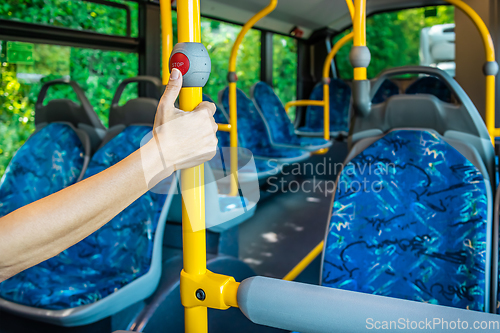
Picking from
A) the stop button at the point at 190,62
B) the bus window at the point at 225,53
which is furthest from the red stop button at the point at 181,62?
the bus window at the point at 225,53

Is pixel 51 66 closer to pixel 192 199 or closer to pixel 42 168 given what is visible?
pixel 42 168

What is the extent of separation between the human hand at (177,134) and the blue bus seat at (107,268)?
0.81 m

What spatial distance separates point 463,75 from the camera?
142 inches

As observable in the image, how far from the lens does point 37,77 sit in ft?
6.84

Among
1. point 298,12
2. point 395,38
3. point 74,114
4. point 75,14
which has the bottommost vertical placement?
point 74,114

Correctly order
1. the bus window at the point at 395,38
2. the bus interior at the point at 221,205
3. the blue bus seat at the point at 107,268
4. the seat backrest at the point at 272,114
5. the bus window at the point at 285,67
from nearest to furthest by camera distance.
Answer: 1. the bus interior at the point at 221,205
2. the blue bus seat at the point at 107,268
3. the seat backrest at the point at 272,114
4. the bus window at the point at 285,67
5. the bus window at the point at 395,38

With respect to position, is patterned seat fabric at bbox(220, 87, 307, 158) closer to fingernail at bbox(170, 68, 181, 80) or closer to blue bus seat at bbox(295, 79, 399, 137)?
blue bus seat at bbox(295, 79, 399, 137)

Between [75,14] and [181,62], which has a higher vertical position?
[75,14]

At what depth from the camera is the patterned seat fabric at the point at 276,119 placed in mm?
3889

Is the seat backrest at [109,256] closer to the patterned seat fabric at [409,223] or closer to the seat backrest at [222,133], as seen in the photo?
the patterned seat fabric at [409,223]

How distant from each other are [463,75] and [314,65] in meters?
2.06

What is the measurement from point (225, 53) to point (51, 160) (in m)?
2.27

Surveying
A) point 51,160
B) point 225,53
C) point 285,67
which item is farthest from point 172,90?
point 285,67

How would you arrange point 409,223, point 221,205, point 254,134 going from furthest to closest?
point 254,134 < point 221,205 < point 409,223
